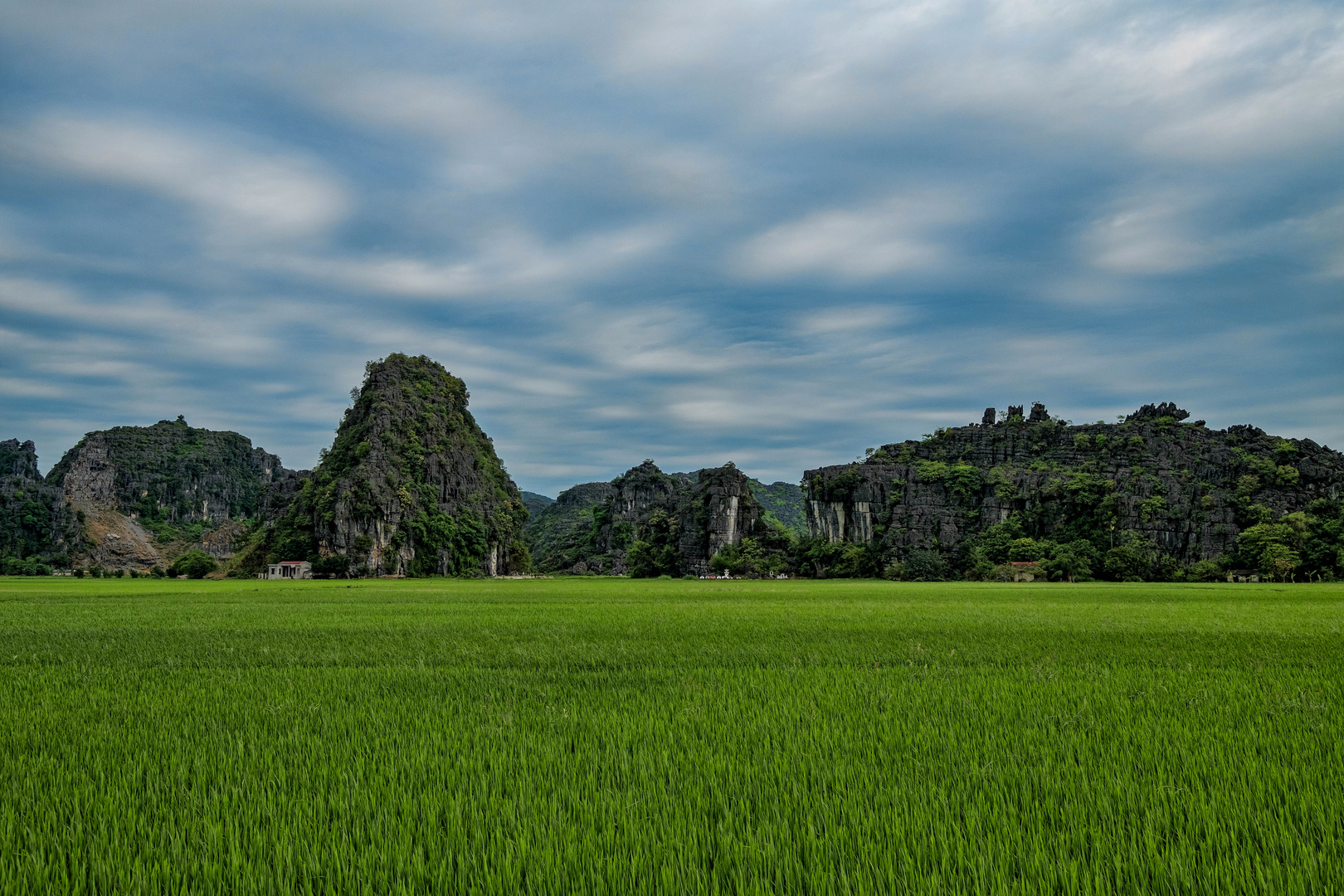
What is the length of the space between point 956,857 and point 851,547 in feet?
372

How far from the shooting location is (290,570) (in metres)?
97.5

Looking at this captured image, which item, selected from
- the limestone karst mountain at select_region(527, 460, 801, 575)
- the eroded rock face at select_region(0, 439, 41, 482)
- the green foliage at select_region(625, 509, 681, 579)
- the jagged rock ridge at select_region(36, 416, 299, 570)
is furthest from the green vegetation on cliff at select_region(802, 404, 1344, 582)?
the eroded rock face at select_region(0, 439, 41, 482)

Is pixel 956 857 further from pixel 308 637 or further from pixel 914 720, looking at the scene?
pixel 308 637

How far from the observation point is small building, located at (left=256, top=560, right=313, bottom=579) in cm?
9600

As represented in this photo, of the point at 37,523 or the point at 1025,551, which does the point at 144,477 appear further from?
the point at 1025,551

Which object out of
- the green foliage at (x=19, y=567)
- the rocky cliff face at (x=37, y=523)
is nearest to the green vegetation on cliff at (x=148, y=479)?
the rocky cliff face at (x=37, y=523)

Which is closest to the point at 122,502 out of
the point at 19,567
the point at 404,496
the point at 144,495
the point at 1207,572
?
the point at 144,495

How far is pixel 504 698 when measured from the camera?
24.5 ft

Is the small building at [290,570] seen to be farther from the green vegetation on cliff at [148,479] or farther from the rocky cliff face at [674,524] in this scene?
the green vegetation on cliff at [148,479]

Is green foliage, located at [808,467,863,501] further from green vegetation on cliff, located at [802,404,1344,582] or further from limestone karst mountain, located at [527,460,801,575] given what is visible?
limestone karst mountain, located at [527,460,801,575]

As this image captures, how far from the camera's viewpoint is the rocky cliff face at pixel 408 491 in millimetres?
105625

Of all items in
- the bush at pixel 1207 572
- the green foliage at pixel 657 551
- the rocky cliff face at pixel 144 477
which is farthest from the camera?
the rocky cliff face at pixel 144 477

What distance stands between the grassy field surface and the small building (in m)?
96.8

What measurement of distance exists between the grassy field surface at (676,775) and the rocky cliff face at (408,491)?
102 metres
